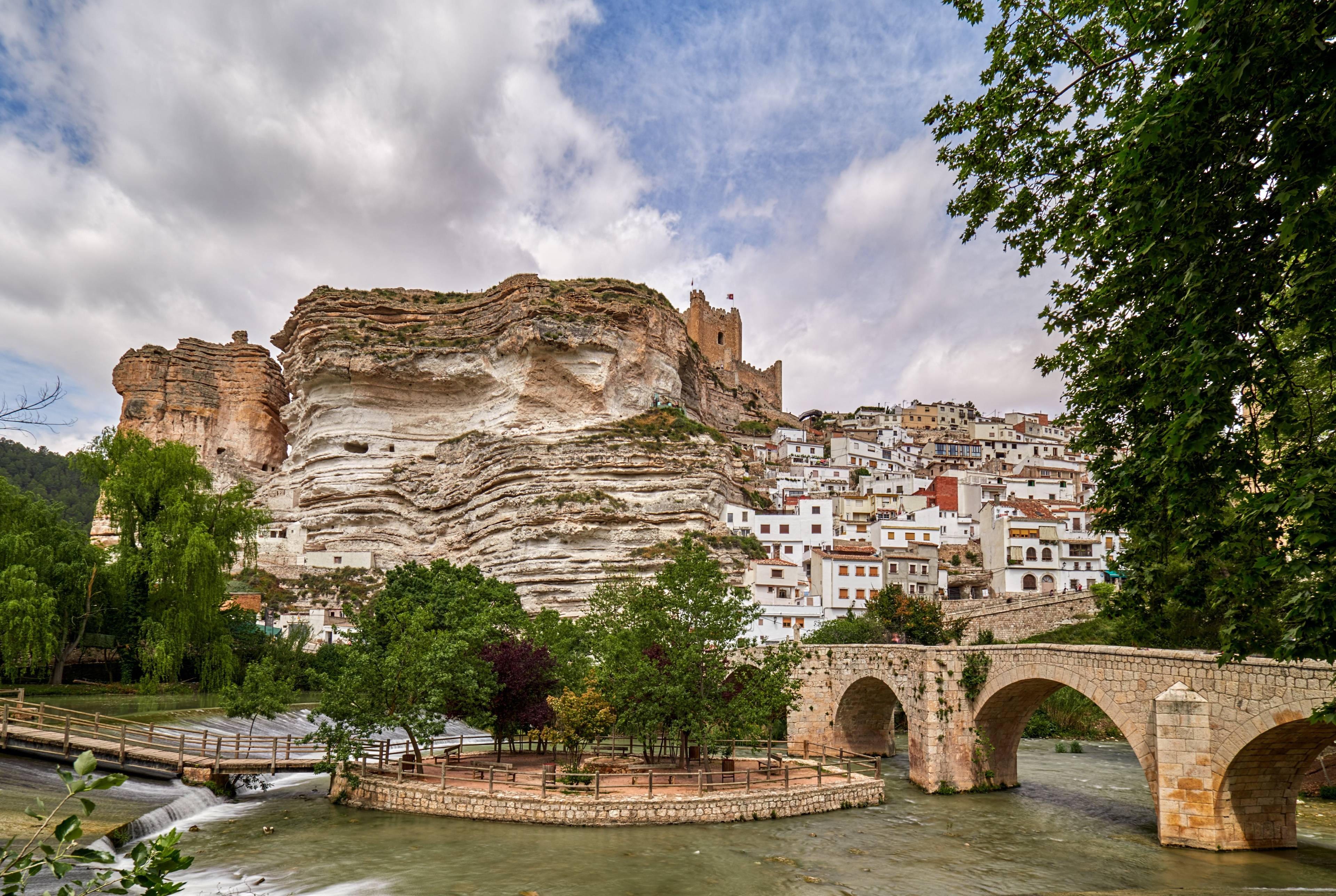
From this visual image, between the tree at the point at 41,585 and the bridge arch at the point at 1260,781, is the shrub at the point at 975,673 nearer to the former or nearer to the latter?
the bridge arch at the point at 1260,781

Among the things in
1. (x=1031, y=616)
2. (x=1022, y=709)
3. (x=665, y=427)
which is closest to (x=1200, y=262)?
(x=1022, y=709)

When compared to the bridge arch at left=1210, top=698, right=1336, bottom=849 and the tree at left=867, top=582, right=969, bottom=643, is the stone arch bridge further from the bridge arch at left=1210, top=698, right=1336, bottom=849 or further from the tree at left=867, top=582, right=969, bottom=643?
the tree at left=867, top=582, right=969, bottom=643

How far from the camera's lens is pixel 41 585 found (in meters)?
25.7

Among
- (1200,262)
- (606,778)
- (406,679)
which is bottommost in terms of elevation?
(606,778)

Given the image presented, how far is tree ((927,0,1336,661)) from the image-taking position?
17.1ft

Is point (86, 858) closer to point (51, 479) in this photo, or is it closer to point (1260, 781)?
point (1260, 781)

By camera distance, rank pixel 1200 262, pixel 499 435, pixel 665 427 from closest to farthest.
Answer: pixel 1200 262 → pixel 499 435 → pixel 665 427

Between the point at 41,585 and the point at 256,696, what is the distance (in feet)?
29.5

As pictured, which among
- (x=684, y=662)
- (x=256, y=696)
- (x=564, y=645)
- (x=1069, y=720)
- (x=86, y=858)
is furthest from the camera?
(x=1069, y=720)

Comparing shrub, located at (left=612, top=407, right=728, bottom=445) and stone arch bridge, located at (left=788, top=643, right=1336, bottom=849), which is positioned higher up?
shrub, located at (left=612, top=407, right=728, bottom=445)

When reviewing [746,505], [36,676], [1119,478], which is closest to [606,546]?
[746,505]

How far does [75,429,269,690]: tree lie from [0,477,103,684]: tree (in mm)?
1055

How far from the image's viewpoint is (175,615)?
28188 mm

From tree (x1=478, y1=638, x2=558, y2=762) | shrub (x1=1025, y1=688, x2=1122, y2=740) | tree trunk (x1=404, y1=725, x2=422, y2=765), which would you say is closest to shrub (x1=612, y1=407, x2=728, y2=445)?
shrub (x1=1025, y1=688, x2=1122, y2=740)
